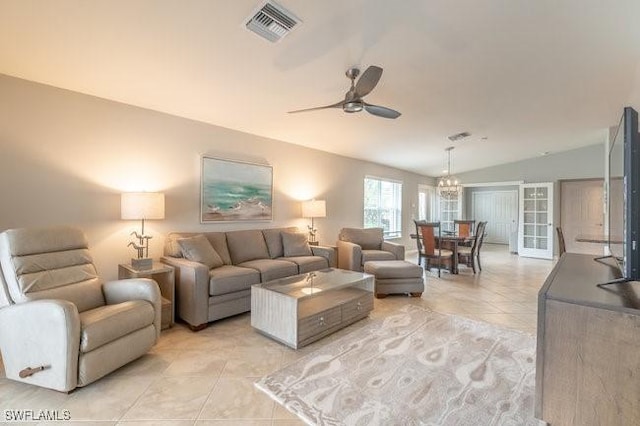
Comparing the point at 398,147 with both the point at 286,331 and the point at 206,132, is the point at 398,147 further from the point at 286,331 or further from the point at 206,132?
the point at 286,331

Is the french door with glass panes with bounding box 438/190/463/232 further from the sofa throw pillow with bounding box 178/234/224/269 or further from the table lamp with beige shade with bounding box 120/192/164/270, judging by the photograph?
the table lamp with beige shade with bounding box 120/192/164/270

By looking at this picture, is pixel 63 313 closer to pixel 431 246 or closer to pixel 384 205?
pixel 431 246

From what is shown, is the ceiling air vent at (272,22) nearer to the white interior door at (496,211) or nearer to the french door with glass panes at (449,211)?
the french door with glass panes at (449,211)

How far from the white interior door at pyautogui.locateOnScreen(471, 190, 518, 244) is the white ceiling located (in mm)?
5909

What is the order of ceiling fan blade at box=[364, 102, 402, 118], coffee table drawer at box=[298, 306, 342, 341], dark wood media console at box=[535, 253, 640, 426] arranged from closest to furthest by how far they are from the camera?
1. dark wood media console at box=[535, 253, 640, 426]
2. coffee table drawer at box=[298, 306, 342, 341]
3. ceiling fan blade at box=[364, 102, 402, 118]

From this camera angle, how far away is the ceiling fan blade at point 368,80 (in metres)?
2.25

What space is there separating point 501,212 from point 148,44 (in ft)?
34.8

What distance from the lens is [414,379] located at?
2098mm

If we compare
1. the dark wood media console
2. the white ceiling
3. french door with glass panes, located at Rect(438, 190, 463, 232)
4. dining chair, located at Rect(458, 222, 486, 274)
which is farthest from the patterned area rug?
french door with glass panes, located at Rect(438, 190, 463, 232)

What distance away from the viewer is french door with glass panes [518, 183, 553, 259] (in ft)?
24.8

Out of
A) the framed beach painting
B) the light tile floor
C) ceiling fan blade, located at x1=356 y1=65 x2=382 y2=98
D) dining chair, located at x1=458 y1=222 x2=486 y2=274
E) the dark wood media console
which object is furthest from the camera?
dining chair, located at x1=458 y1=222 x2=486 y2=274

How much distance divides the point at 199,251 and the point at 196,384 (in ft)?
5.04

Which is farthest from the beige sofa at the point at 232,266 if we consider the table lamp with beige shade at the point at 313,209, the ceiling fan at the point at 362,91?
the ceiling fan at the point at 362,91

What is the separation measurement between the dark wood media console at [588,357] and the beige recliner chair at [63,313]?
248 cm
